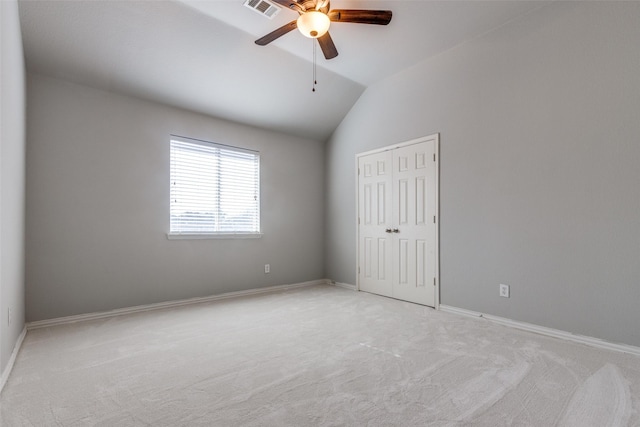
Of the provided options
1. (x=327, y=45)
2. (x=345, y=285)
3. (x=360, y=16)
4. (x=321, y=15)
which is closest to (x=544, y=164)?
(x=360, y=16)

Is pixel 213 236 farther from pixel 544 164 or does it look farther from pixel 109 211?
pixel 544 164

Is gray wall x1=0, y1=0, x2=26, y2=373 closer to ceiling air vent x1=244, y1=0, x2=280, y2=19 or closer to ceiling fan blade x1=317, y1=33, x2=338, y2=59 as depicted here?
ceiling air vent x1=244, y1=0, x2=280, y2=19

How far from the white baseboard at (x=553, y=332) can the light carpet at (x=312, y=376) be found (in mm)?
89

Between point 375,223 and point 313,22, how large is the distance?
9.35 feet

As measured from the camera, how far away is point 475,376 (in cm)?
217

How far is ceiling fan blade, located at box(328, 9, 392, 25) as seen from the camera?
8.43 feet

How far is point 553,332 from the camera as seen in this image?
2.99 meters

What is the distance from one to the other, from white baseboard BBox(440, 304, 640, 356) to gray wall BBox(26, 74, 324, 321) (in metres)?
2.83

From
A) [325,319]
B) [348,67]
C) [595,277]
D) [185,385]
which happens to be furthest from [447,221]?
[185,385]

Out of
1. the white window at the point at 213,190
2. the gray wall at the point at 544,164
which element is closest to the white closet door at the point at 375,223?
the gray wall at the point at 544,164

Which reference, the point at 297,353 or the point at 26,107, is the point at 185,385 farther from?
the point at 26,107

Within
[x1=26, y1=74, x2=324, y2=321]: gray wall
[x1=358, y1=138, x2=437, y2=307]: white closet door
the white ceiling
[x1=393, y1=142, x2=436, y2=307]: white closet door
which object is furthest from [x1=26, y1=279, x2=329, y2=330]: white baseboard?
the white ceiling

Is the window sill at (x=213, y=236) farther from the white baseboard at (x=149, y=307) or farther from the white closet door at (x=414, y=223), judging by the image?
the white closet door at (x=414, y=223)

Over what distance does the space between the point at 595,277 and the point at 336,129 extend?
12.6ft
